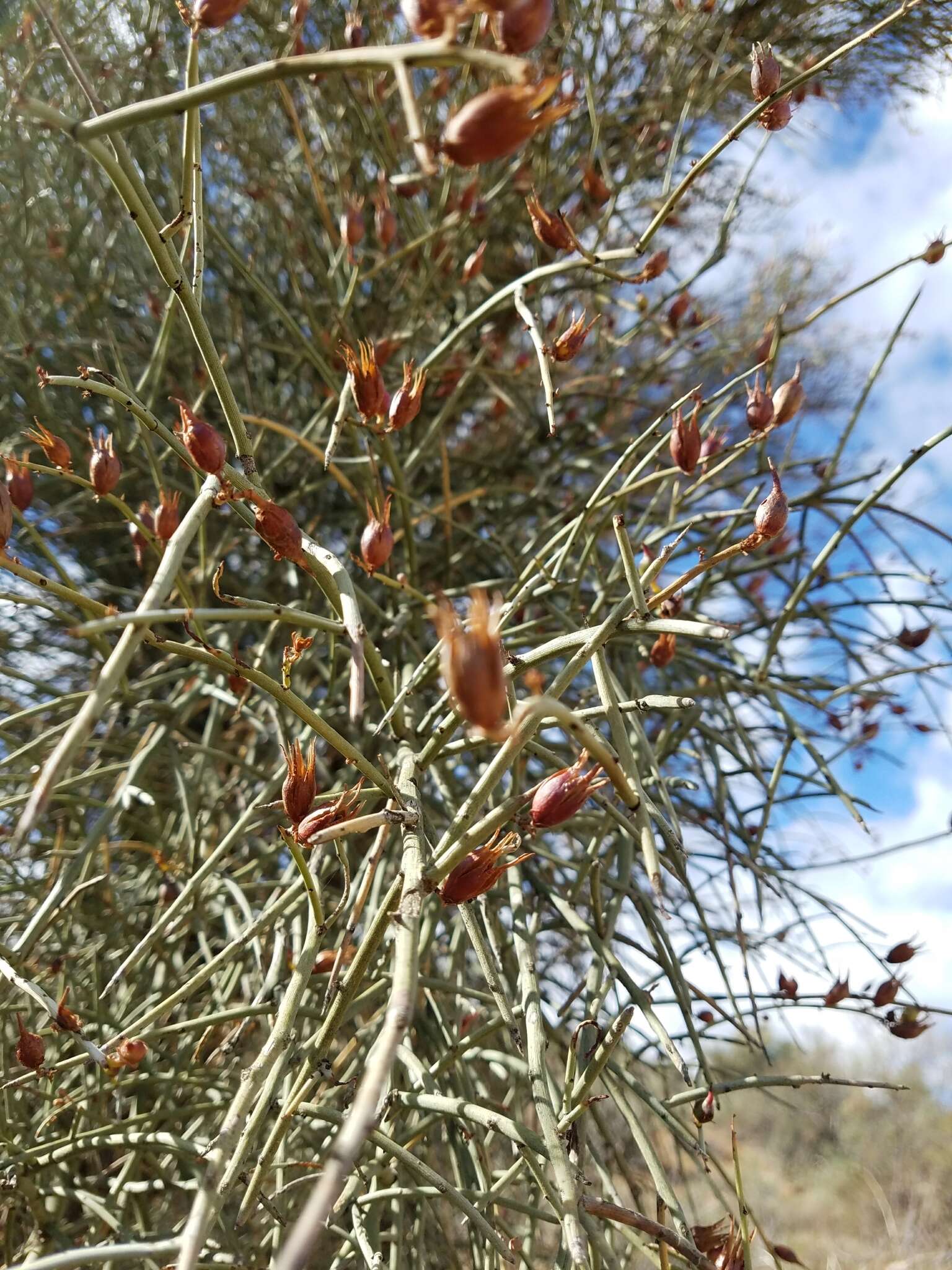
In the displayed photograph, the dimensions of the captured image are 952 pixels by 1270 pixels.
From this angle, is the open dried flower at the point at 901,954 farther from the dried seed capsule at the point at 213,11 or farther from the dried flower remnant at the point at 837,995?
the dried seed capsule at the point at 213,11

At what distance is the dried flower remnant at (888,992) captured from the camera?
37.1 inches

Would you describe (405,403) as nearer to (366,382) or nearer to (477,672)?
(366,382)

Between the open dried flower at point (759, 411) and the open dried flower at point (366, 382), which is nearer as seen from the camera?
the open dried flower at point (366, 382)

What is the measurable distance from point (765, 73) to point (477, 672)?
→ 0.72 m

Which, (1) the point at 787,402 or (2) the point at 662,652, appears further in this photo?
(2) the point at 662,652

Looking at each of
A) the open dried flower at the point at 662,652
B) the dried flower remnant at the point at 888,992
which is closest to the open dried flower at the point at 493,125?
the open dried flower at the point at 662,652

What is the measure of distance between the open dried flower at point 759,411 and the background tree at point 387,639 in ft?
0.04

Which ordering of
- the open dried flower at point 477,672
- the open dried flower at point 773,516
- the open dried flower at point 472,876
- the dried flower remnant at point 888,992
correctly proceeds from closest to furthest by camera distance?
the open dried flower at point 477,672
the open dried flower at point 472,876
the open dried flower at point 773,516
the dried flower remnant at point 888,992

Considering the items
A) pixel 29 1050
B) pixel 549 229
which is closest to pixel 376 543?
pixel 549 229

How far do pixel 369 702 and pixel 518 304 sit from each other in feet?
2.26

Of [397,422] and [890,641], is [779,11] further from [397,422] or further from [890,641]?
[397,422]

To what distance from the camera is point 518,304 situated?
797 millimetres

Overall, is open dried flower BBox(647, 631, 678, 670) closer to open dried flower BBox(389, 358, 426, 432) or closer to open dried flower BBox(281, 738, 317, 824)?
open dried flower BBox(389, 358, 426, 432)

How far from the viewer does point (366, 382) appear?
2.60 ft
